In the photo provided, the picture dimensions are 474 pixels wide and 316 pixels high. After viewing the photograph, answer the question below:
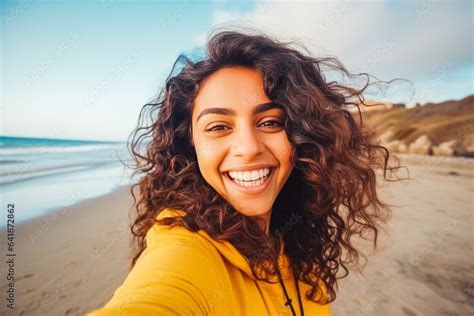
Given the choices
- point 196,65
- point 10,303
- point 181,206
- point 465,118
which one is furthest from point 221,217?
point 465,118

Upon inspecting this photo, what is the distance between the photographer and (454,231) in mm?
5102

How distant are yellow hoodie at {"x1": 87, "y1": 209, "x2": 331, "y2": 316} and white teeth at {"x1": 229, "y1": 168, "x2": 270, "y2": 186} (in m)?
0.33

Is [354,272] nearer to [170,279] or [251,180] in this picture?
[251,180]

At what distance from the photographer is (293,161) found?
166 cm

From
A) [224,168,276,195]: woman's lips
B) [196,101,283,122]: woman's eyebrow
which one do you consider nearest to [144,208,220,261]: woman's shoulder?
[224,168,276,195]: woman's lips

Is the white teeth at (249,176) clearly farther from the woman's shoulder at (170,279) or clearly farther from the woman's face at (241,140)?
the woman's shoulder at (170,279)

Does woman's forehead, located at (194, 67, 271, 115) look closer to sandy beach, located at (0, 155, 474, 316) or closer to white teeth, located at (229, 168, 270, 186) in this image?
white teeth, located at (229, 168, 270, 186)

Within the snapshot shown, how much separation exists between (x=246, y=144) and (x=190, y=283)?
708 millimetres

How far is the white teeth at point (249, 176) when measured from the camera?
1484 millimetres

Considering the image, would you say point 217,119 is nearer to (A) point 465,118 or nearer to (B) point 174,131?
(B) point 174,131

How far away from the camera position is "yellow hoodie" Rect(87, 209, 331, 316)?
92cm

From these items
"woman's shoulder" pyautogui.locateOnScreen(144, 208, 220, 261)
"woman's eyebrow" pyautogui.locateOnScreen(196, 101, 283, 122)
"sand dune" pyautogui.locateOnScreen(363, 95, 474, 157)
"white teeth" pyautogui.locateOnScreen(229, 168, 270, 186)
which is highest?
"woman's eyebrow" pyautogui.locateOnScreen(196, 101, 283, 122)

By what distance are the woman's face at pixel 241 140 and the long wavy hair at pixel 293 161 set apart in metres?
0.07

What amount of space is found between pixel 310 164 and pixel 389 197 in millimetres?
7705
